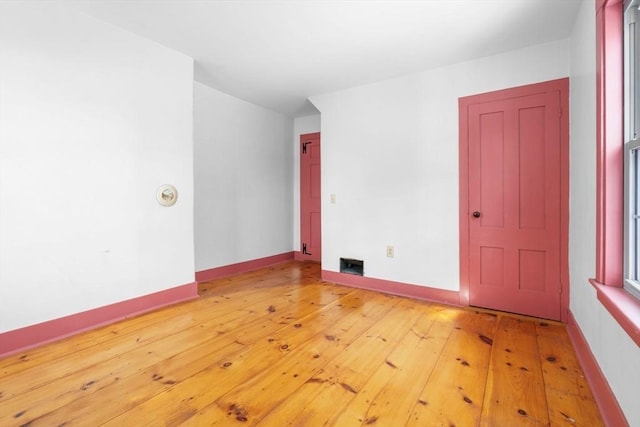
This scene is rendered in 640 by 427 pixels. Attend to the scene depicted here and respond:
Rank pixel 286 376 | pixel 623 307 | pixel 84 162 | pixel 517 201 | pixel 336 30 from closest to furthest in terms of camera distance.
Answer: pixel 623 307
pixel 286 376
pixel 84 162
pixel 336 30
pixel 517 201

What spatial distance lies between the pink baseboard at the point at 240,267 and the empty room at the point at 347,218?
0.11 metres

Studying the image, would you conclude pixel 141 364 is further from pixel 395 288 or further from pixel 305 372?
pixel 395 288

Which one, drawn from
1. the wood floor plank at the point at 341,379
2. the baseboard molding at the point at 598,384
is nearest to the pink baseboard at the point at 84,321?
the wood floor plank at the point at 341,379

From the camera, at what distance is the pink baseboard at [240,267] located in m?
3.87

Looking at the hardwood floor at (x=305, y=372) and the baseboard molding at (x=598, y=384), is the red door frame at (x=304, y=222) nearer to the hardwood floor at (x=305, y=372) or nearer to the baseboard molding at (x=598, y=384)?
the hardwood floor at (x=305, y=372)

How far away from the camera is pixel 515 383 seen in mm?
1683

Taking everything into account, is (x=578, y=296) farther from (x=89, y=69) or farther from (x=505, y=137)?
(x=89, y=69)

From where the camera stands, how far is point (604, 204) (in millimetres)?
1507

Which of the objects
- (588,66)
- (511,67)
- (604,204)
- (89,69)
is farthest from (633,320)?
(89,69)

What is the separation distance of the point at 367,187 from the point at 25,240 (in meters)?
3.04

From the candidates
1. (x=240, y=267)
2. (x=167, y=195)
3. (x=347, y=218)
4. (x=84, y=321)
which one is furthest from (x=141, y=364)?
(x=347, y=218)

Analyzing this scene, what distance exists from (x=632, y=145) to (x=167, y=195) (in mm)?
3286

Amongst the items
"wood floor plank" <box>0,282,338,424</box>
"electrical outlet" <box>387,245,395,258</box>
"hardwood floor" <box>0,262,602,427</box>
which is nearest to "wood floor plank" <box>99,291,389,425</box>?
"hardwood floor" <box>0,262,602,427</box>

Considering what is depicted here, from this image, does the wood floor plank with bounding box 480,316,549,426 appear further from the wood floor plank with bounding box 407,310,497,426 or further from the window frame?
the window frame
